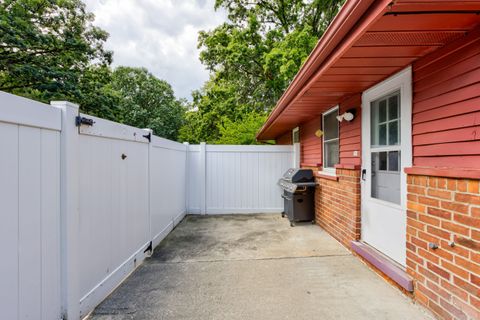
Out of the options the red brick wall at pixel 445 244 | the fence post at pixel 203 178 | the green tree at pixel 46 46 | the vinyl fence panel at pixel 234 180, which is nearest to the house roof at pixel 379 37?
the red brick wall at pixel 445 244

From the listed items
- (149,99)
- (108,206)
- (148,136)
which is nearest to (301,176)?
(148,136)

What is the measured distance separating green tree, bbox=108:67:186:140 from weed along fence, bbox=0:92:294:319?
20890 millimetres

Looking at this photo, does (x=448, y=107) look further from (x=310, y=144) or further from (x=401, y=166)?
(x=310, y=144)

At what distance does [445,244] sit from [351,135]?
2.15m

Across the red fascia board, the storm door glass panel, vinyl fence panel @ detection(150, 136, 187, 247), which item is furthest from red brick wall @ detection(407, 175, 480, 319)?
vinyl fence panel @ detection(150, 136, 187, 247)

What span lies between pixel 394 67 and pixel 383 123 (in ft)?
2.55

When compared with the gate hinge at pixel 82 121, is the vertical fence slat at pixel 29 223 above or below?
below

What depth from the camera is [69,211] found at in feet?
6.47

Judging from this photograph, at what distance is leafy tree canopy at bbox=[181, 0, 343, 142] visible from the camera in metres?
12.0

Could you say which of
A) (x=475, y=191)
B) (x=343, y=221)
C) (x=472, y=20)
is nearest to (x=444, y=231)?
(x=475, y=191)

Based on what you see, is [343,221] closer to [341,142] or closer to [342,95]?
[341,142]

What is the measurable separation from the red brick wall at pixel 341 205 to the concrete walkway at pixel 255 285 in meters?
0.26

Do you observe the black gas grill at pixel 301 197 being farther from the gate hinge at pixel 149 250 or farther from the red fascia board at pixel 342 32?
the gate hinge at pixel 149 250

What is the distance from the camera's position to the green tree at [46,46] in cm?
826
